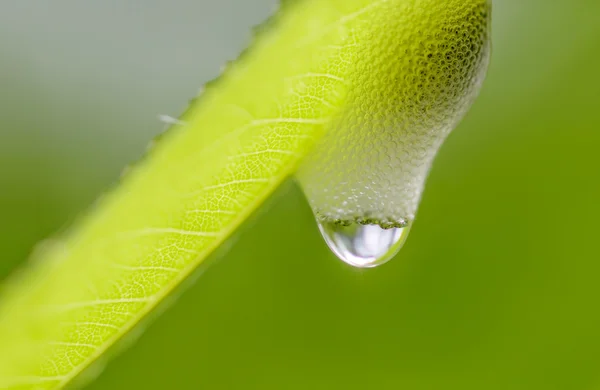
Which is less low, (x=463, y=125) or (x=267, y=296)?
(x=463, y=125)

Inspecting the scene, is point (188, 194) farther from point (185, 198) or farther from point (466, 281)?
point (466, 281)

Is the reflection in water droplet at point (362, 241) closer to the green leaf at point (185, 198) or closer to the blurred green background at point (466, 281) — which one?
the green leaf at point (185, 198)

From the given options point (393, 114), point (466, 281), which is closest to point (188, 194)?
point (393, 114)

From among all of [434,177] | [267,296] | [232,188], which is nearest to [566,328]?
[434,177]

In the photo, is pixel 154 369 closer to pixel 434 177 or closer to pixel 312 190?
pixel 434 177

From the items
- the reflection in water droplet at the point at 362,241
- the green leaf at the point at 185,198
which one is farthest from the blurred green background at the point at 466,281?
the green leaf at the point at 185,198

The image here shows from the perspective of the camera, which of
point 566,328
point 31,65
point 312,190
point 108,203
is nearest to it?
point 108,203

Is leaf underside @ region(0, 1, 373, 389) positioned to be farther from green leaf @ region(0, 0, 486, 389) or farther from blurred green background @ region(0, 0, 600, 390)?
blurred green background @ region(0, 0, 600, 390)

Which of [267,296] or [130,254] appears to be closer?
[130,254]
